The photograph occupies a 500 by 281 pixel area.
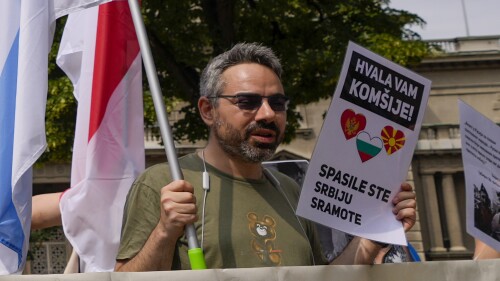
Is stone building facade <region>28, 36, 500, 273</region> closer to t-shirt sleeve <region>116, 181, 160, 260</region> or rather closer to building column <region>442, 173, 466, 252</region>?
building column <region>442, 173, 466, 252</region>

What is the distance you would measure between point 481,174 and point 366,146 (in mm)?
635

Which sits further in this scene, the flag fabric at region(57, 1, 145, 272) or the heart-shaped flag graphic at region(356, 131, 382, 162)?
the flag fabric at region(57, 1, 145, 272)

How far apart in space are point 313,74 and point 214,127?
392 inches

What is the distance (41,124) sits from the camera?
3287 millimetres

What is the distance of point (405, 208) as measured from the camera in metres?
2.82

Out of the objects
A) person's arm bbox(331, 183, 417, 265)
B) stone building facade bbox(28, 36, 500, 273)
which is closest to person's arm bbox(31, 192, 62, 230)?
person's arm bbox(331, 183, 417, 265)

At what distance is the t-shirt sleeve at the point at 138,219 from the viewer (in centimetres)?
286

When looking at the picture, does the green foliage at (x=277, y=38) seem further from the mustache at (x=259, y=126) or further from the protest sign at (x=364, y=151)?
the protest sign at (x=364, y=151)

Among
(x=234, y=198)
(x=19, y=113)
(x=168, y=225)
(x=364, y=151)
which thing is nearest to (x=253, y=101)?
(x=234, y=198)

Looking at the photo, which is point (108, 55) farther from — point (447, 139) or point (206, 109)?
point (447, 139)

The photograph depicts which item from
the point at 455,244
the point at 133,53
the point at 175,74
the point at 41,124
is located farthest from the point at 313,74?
the point at 455,244

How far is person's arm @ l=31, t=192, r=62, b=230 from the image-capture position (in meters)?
4.40

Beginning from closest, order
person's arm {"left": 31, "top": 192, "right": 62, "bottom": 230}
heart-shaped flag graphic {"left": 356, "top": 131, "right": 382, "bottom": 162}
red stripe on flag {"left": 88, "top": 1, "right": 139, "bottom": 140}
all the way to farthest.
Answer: heart-shaped flag graphic {"left": 356, "top": 131, "right": 382, "bottom": 162}
red stripe on flag {"left": 88, "top": 1, "right": 139, "bottom": 140}
person's arm {"left": 31, "top": 192, "right": 62, "bottom": 230}

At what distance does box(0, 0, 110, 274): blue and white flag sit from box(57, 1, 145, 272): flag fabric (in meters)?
0.48
